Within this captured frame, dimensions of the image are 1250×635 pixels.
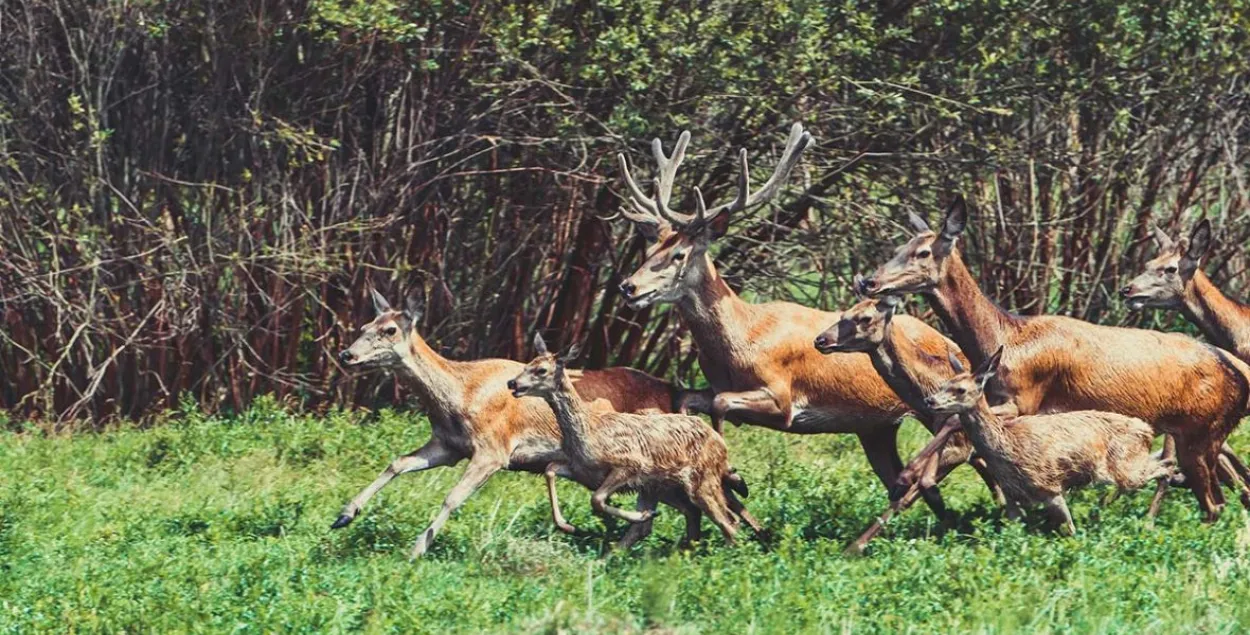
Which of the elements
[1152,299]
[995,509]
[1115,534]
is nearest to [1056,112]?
[1152,299]

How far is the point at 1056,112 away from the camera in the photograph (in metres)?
15.4

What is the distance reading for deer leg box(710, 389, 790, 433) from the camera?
11590 millimetres

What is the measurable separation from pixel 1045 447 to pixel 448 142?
20.2ft

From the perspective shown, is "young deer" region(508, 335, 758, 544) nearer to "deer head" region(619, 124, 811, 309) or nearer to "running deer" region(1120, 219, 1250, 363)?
"deer head" region(619, 124, 811, 309)

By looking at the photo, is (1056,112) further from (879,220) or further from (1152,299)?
(1152,299)

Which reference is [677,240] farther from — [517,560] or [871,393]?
[517,560]

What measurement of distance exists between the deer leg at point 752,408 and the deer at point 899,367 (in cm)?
92

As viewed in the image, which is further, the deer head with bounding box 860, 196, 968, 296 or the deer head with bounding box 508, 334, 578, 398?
the deer head with bounding box 860, 196, 968, 296

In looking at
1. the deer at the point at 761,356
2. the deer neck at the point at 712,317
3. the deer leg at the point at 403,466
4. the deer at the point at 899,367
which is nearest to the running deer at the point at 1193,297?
the deer at the point at 761,356

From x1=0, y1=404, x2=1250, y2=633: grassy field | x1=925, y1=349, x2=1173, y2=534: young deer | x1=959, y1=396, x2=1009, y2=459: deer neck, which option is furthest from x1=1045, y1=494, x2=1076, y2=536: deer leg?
x1=959, y1=396, x2=1009, y2=459: deer neck

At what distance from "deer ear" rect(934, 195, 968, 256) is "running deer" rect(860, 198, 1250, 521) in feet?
0.04

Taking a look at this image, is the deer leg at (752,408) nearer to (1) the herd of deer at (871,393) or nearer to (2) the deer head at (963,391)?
(1) the herd of deer at (871,393)

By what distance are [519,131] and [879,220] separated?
8.73ft

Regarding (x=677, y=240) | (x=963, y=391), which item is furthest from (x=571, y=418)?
(x=963, y=391)
